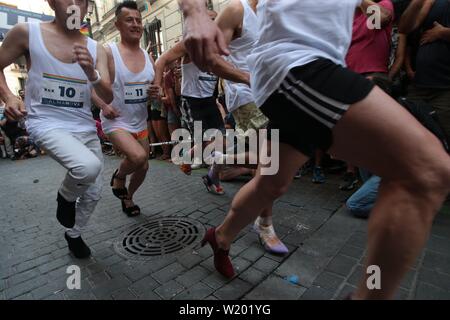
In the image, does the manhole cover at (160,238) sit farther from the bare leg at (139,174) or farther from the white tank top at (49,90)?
the white tank top at (49,90)

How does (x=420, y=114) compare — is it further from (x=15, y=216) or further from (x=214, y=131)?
(x=15, y=216)

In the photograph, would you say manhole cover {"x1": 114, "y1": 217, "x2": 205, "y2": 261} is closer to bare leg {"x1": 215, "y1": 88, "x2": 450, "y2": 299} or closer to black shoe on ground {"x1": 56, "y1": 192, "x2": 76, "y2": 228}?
black shoe on ground {"x1": 56, "y1": 192, "x2": 76, "y2": 228}

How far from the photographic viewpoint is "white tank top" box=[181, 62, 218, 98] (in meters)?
4.00

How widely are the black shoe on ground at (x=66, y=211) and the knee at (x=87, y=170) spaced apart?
32 centimetres

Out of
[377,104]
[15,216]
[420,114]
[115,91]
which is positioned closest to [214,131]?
[115,91]

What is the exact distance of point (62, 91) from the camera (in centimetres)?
233

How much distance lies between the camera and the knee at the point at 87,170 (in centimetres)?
211

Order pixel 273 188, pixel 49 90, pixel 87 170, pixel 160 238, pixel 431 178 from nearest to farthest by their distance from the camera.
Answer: pixel 431 178, pixel 273 188, pixel 87 170, pixel 49 90, pixel 160 238

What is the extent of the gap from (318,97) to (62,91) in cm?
209

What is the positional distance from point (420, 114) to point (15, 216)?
476 centimetres

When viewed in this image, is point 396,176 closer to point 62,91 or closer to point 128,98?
point 62,91

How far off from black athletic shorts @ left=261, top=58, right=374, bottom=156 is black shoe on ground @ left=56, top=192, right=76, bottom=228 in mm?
1862

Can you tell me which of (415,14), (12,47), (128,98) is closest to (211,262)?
(128,98)

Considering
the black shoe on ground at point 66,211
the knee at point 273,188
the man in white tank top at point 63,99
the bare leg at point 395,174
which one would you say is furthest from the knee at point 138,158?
the bare leg at point 395,174
